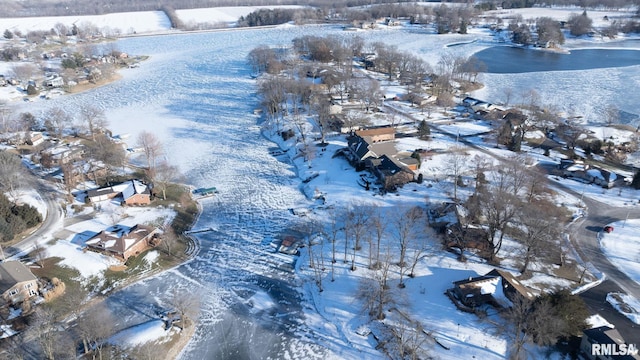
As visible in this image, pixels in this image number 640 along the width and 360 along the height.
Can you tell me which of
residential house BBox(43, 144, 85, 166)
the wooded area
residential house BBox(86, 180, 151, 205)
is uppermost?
the wooded area

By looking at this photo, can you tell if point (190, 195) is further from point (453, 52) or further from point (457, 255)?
point (453, 52)

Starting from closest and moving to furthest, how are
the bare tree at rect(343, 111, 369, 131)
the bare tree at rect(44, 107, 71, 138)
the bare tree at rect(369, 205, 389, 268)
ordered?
1. the bare tree at rect(369, 205, 389, 268)
2. the bare tree at rect(343, 111, 369, 131)
3. the bare tree at rect(44, 107, 71, 138)

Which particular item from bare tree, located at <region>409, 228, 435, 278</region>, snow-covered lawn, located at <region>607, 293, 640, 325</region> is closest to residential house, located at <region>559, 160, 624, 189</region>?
snow-covered lawn, located at <region>607, 293, 640, 325</region>

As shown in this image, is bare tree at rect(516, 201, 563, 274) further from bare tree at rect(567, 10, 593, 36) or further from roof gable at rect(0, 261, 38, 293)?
bare tree at rect(567, 10, 593, 36)

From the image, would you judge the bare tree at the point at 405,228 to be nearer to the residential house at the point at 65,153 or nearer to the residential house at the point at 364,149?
the residential house at the point at 364,149

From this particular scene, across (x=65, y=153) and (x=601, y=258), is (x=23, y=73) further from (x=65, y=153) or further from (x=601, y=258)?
(x=601, y=258)

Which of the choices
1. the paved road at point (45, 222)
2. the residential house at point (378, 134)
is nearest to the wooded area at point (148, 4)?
the residential house at point (378, 134)

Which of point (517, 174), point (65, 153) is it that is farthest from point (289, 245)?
point (65, 153)
